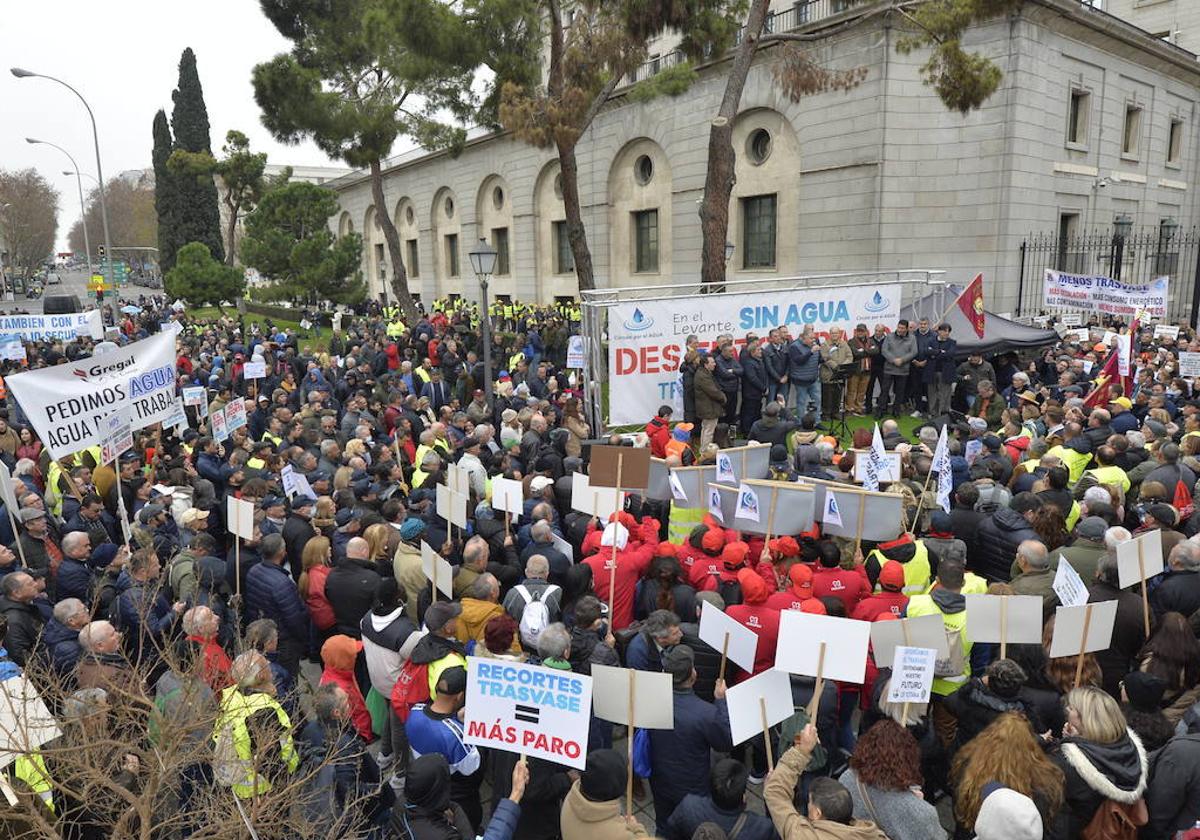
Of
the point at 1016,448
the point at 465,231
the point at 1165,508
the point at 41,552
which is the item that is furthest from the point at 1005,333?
the point at 465,231

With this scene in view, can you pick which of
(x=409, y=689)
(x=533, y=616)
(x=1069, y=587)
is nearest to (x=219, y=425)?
(x=533, y=616)

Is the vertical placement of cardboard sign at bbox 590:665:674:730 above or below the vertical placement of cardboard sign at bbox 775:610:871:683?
below

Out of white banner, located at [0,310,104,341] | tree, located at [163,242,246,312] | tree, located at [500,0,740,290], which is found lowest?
white banner, located at [0,310,104,341]

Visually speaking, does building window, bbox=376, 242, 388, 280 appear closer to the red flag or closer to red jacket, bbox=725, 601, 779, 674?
the red flag

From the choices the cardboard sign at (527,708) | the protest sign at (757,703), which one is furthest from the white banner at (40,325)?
the protest sign at (757,703)

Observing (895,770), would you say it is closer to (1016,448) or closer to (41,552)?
(1016,448)

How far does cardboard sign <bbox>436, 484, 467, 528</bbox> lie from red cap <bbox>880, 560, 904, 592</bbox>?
3496 mm

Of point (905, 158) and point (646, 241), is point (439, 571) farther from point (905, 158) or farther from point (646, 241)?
point (646, 241)

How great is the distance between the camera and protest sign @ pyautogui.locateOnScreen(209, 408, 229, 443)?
1015cm

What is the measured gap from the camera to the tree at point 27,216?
70.5 meters

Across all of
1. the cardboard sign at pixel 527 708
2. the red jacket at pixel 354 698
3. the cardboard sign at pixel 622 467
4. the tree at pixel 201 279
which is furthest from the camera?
the tree at pixel 201 279

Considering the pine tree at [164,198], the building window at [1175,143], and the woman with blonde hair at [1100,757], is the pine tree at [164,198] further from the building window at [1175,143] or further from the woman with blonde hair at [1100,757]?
the woman with blonde hair at [1100,757]

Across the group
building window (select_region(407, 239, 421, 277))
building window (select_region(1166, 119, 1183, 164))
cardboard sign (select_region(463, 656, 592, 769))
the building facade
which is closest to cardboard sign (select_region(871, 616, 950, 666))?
cardboard sign (select_region(463, 656, 592, 769))

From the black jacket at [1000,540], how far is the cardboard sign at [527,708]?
4.48 meters
